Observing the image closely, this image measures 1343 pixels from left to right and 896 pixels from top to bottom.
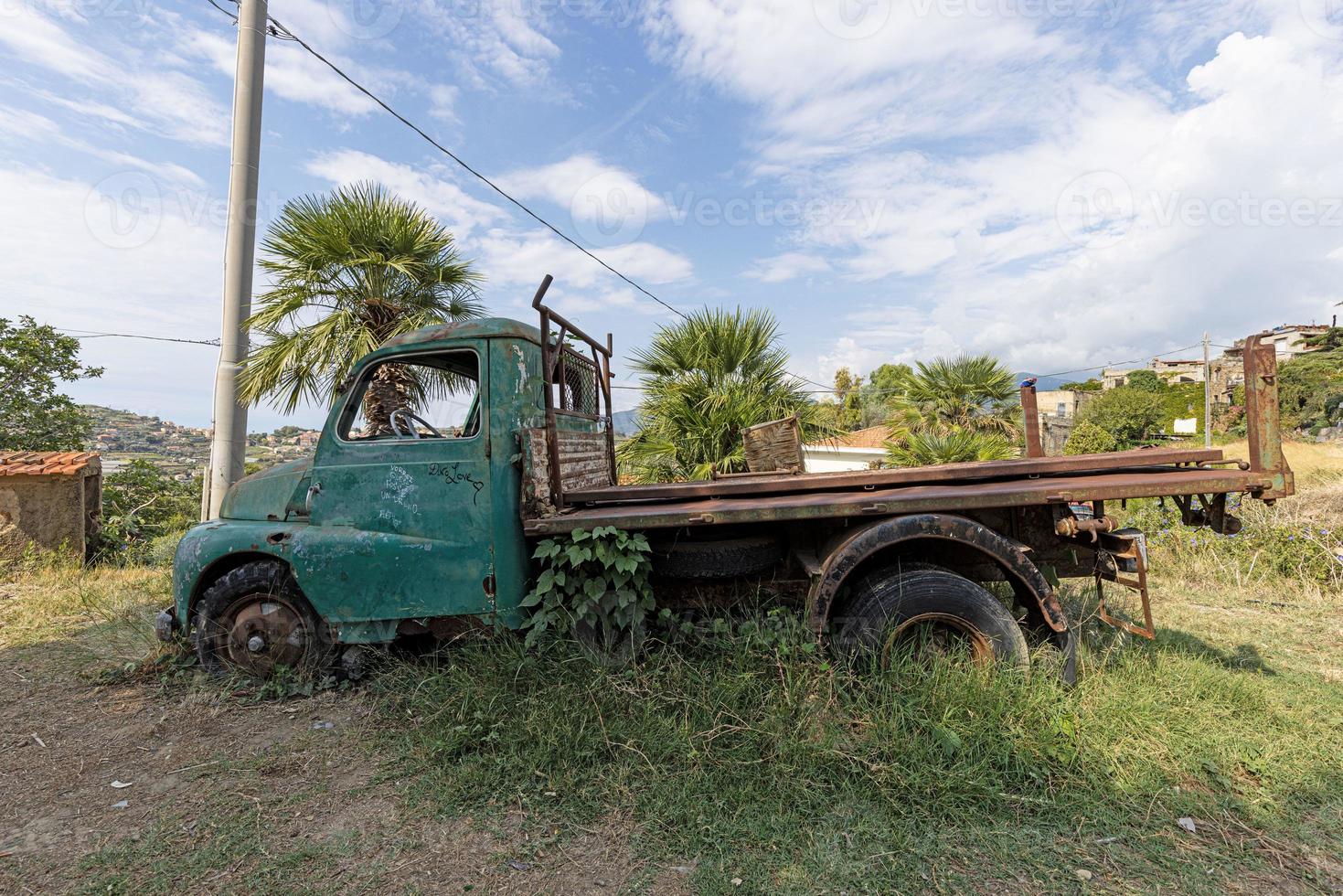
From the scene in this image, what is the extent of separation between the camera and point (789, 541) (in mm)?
3910

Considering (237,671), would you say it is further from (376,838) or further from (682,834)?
(682,834)

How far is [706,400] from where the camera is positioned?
8734 mm

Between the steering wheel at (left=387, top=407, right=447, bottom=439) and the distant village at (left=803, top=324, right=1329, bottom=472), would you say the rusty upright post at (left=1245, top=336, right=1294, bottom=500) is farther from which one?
the steering wheel at (left=387, top=407, right=447, bottom=439)

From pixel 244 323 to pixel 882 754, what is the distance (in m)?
7.56

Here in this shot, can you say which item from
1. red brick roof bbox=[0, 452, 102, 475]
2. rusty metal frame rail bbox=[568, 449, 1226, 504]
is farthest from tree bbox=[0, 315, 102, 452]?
rusty metal frame rail bbox=[568, 449, 1226, 504]

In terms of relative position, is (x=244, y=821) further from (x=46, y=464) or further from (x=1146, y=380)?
(x=1146, y=380)

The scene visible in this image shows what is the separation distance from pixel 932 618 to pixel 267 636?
160 inches

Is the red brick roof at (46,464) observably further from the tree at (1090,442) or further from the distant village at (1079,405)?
the tree at (1090,442)

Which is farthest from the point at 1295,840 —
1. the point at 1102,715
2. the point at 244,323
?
the point at 244,323

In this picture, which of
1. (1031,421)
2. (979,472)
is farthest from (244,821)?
(1031,421)

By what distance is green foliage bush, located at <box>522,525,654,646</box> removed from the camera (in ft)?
11.5

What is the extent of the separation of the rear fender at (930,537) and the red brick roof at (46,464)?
9.38 m

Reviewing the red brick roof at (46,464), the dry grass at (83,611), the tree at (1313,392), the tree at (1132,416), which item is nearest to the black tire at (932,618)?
the dry grass at (83,611)

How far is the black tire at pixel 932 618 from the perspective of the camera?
3.29m
